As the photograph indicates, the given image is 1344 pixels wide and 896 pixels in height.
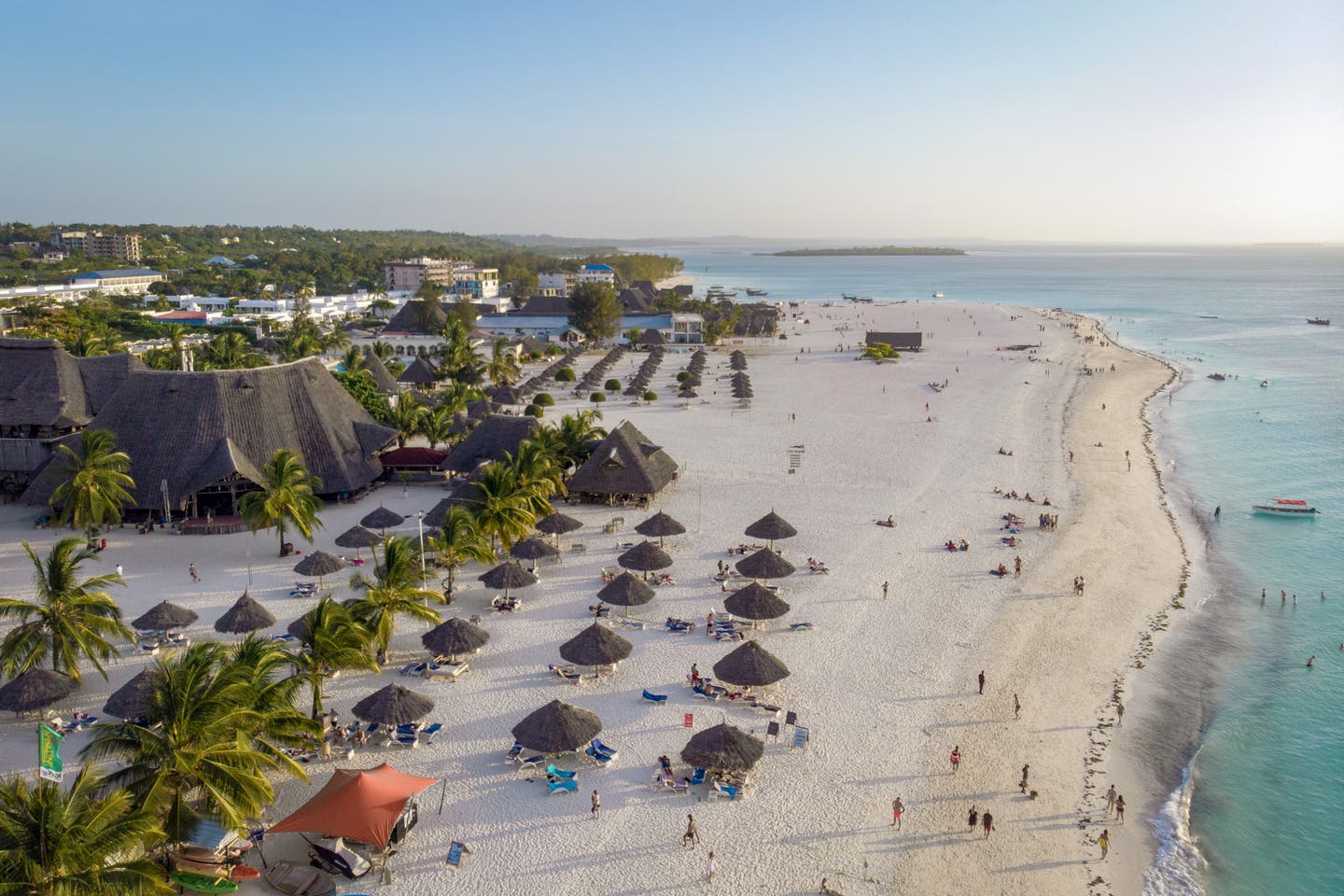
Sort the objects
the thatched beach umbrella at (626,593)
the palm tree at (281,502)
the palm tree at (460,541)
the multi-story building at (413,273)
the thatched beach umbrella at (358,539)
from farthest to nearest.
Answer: the multi-story building at (413,273), the thatched beach umbrella at (358,539), the palm tree at (281,502), the palm tree at (460,541), the thatched beach umbrella at (626,593)

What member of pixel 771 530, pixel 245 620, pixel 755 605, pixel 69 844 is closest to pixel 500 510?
pixel 245 620

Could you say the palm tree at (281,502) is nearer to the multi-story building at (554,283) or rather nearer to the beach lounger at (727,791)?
the beach lounger at (727,791)

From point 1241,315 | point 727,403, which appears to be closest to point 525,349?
point 727,403

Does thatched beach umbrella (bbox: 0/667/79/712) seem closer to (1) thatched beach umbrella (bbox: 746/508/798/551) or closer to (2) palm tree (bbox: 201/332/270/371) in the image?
(1) thatched beach umbrella (bbox: 746/508/798/551)

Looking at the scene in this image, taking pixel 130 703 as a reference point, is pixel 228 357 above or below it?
above

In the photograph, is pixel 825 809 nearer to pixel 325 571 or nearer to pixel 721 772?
pixel 721 772

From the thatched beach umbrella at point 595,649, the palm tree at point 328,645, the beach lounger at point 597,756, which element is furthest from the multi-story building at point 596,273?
the beach lounger at point 597,756

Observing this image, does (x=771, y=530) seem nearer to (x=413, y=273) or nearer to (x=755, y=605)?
(x=755, y=605)
